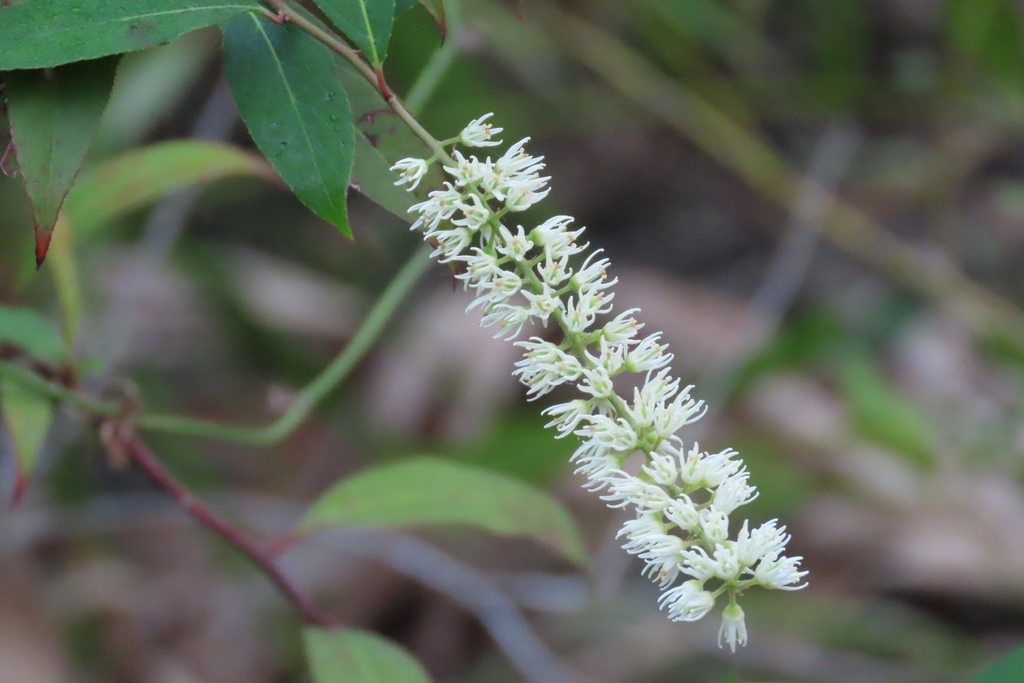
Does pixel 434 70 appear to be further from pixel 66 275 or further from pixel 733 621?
pixel 733 621

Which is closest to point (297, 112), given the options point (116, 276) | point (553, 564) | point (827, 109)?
point (553, 564)

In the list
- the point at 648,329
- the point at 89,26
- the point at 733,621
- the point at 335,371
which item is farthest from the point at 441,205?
the point at 648,329

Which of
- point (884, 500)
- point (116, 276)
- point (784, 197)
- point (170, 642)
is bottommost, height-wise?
point (170, 642)

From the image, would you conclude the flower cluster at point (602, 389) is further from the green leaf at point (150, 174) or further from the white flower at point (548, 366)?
the green leaf at point (150, 174)

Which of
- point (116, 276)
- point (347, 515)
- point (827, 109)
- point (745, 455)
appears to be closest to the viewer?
point (347, 515)

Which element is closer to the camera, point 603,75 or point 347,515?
point 347,515

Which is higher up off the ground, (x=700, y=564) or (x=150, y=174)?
(x=150, y=174)

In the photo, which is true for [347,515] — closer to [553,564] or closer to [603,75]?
[553,564]


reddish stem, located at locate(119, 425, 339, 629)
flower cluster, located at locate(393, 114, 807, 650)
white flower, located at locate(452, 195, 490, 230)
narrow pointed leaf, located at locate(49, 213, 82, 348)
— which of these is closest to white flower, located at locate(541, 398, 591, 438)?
flower cluster, located at locate(393, 114, 807, 650)
